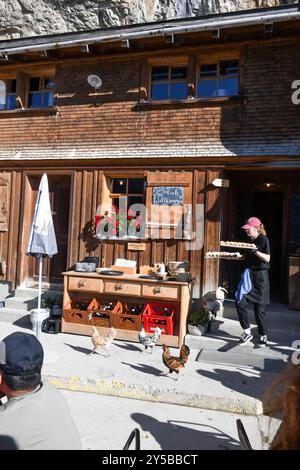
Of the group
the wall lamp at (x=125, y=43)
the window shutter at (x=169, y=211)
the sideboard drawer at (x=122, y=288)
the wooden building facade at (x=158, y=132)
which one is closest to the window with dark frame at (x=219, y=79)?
the wooden building facade at (x=158, y=132)

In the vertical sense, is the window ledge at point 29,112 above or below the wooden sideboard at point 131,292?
above

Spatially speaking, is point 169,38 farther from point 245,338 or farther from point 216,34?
point 245,338

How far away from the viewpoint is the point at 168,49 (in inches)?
352

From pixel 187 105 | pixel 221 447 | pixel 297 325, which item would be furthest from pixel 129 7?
pixel 221 447

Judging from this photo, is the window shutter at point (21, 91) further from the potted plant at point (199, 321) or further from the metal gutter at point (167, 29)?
the potted plant at point (199, 321)

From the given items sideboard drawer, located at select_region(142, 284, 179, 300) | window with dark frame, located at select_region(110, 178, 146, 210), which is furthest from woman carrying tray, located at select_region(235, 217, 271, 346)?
window with dark frame, located at select_region(110, 178, 146, 210)

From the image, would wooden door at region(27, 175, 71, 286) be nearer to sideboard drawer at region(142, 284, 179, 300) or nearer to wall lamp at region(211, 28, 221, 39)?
sideboard drawer at region(142, 284, 179, 300)

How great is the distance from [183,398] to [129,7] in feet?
50.7

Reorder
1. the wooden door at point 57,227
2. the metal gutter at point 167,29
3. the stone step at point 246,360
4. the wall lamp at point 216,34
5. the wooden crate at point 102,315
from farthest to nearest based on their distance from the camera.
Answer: the wooden door at point 57,227
the wall lamp at point 216,34
the metal gutter at point 167,29
the wooden crate at point 102,315
the stone step at point 246,360

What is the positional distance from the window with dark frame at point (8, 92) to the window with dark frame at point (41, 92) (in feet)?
1.67

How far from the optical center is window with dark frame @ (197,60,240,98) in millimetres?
8797

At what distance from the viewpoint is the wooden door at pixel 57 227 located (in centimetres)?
1004

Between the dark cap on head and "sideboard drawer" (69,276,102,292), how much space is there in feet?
18.5
